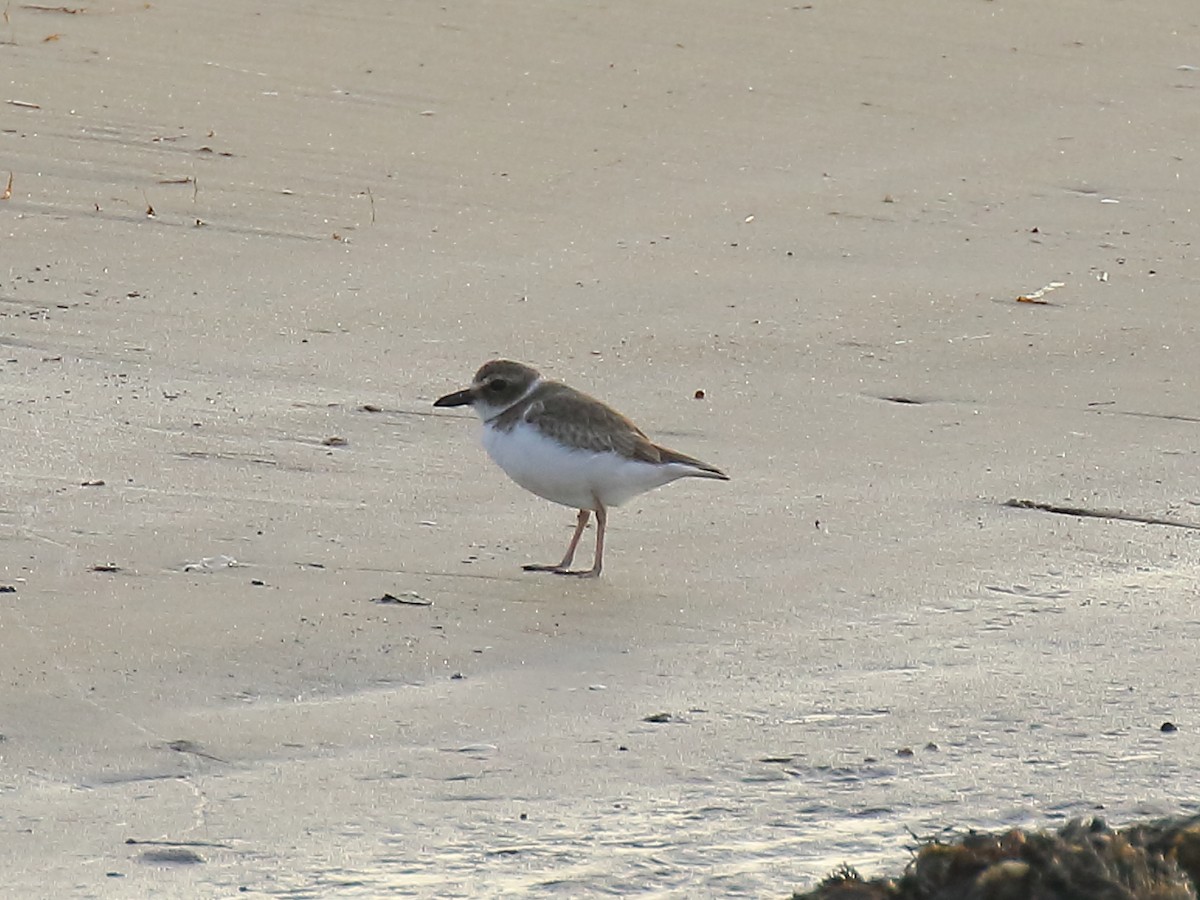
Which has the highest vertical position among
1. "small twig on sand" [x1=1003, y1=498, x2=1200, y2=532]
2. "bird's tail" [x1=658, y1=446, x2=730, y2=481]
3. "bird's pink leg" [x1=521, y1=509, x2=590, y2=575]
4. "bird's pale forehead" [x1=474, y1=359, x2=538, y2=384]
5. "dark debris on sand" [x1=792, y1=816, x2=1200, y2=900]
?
"bird's pale forehead" [x1=474, y1=359, x2=538, y2=384]

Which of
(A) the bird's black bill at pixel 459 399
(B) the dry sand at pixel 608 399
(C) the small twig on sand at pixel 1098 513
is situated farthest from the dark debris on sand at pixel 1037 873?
(A) the bird's black bill at pixel 459 399

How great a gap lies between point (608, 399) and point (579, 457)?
1.18 metres

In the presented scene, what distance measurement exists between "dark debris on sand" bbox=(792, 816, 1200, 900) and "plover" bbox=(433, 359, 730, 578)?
2576mm

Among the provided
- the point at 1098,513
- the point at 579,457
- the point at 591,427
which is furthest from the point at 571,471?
the point at 1098,513

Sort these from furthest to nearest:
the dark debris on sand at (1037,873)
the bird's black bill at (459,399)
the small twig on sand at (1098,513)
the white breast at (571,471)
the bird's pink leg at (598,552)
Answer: the bird's black bill at (459,399) < the small twig on sand at (1098,513) < the white breast at (571,471) < the bird's pink leg at (598,552) < the dark debris on sand at (1037,873)

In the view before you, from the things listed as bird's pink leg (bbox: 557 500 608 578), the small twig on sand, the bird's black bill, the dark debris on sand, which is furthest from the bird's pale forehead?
the dark debris on sand

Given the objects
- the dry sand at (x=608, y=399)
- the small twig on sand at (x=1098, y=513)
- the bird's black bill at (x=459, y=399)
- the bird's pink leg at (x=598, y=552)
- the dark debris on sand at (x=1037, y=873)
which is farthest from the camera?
the bird's black bill at (x=459, y=399)

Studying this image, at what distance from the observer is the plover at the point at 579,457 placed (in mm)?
5484

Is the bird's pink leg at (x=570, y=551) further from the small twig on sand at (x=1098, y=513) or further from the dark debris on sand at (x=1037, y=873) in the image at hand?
the dark debris on sand at (x=1037, y=873)

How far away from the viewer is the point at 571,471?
18.0ft

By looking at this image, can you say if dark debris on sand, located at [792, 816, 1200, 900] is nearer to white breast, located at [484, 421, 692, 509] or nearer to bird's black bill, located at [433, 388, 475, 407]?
white breast, located at [484, 421, 692, 509]

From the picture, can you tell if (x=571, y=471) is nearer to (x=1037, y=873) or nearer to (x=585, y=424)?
(x=585, y=424)

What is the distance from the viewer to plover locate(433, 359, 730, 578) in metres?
5.48

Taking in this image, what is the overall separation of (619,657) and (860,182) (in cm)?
468
